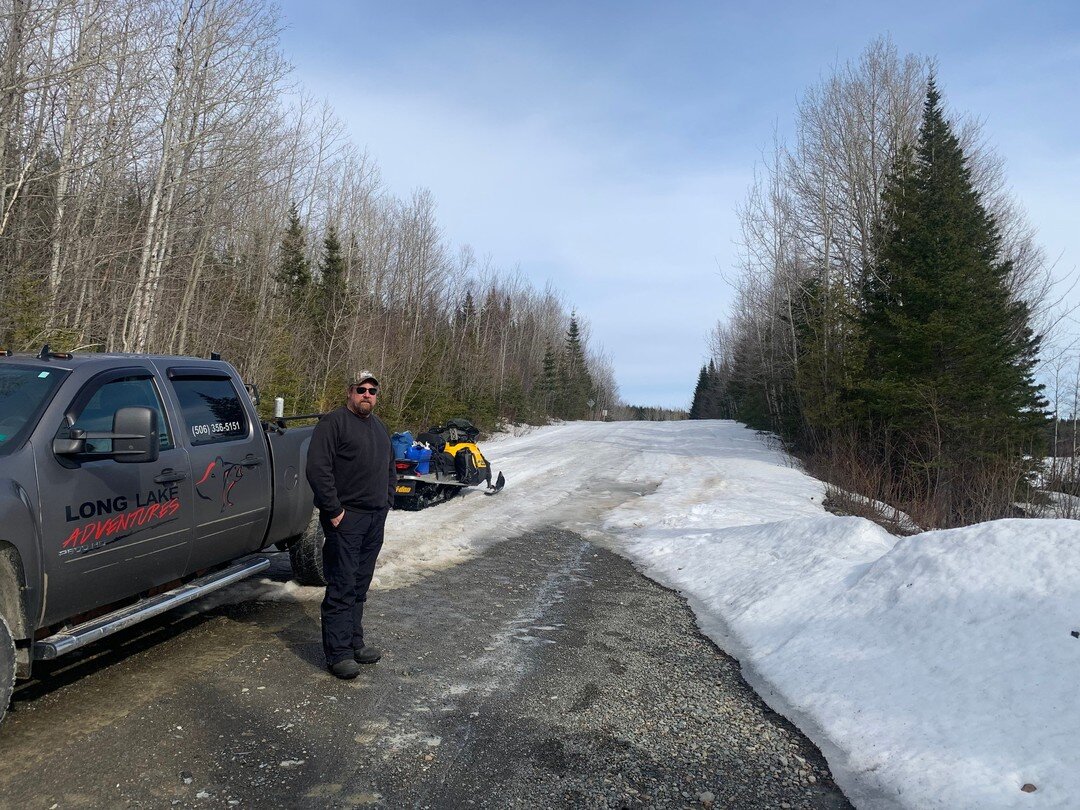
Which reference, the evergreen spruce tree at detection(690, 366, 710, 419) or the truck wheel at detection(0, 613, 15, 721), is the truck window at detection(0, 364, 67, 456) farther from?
the evergreen spruce tree at detection(690, 366, 710, 419)

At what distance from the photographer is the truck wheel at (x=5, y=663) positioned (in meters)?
3.25

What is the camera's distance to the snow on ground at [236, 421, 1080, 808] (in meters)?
3.43

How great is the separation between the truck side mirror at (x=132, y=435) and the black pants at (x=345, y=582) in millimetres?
1178

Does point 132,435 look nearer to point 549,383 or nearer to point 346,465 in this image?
point 346,465

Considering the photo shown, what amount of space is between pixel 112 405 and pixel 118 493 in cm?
68

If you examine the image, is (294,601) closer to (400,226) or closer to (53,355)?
(53,355)

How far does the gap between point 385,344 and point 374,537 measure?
24.2 metres

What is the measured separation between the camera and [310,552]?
6.49 metres

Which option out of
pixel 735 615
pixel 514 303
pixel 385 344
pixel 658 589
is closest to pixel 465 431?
pixel 658 589

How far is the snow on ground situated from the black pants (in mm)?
2075

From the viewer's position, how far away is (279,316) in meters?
22.3

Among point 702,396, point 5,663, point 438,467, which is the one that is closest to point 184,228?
point 438,467

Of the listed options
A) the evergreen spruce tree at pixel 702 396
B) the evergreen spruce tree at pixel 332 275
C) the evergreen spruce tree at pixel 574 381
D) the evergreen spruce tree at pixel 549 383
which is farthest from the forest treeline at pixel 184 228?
the evergreen spruce tree at pixel 702 396

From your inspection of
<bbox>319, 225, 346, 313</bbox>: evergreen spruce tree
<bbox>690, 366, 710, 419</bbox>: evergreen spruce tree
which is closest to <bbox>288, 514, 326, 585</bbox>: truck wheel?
<bbox>319, 225, 346, 313</bbox>: evergreen spruce tree
